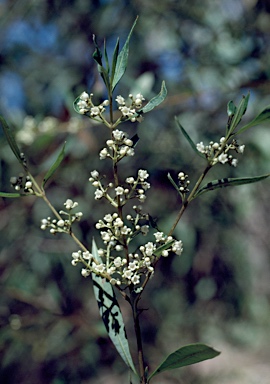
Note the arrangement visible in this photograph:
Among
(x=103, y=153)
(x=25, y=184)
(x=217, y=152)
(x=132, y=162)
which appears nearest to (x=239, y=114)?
(x=217, y=152)

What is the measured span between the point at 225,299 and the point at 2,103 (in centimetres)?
123

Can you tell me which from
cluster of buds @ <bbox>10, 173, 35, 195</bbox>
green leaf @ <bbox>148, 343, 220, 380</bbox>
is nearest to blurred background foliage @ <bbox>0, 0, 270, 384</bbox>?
cluster of buds @ <bbox>10, 173, 35, 195</bbox>

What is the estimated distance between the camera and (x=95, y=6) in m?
1.82

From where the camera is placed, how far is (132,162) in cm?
177

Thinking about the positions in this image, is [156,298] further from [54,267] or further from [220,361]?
[220,361]

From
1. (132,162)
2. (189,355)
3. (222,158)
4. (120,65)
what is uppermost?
(132,162)

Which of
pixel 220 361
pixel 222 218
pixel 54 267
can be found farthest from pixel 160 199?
pixel 220 361

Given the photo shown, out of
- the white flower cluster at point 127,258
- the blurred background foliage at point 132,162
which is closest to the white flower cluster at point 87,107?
the white flower cluster at point 127,258

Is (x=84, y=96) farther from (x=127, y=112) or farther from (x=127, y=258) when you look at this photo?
(x=127, y=258)

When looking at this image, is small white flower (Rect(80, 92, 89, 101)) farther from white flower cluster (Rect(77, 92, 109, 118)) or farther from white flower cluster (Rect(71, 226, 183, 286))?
white flower cluster (Rect(71, 226, 183, 286))

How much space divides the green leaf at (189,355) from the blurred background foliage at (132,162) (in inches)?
35.7

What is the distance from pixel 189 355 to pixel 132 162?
131cm

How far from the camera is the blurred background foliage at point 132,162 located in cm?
152

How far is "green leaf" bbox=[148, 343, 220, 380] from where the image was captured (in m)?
0.46
